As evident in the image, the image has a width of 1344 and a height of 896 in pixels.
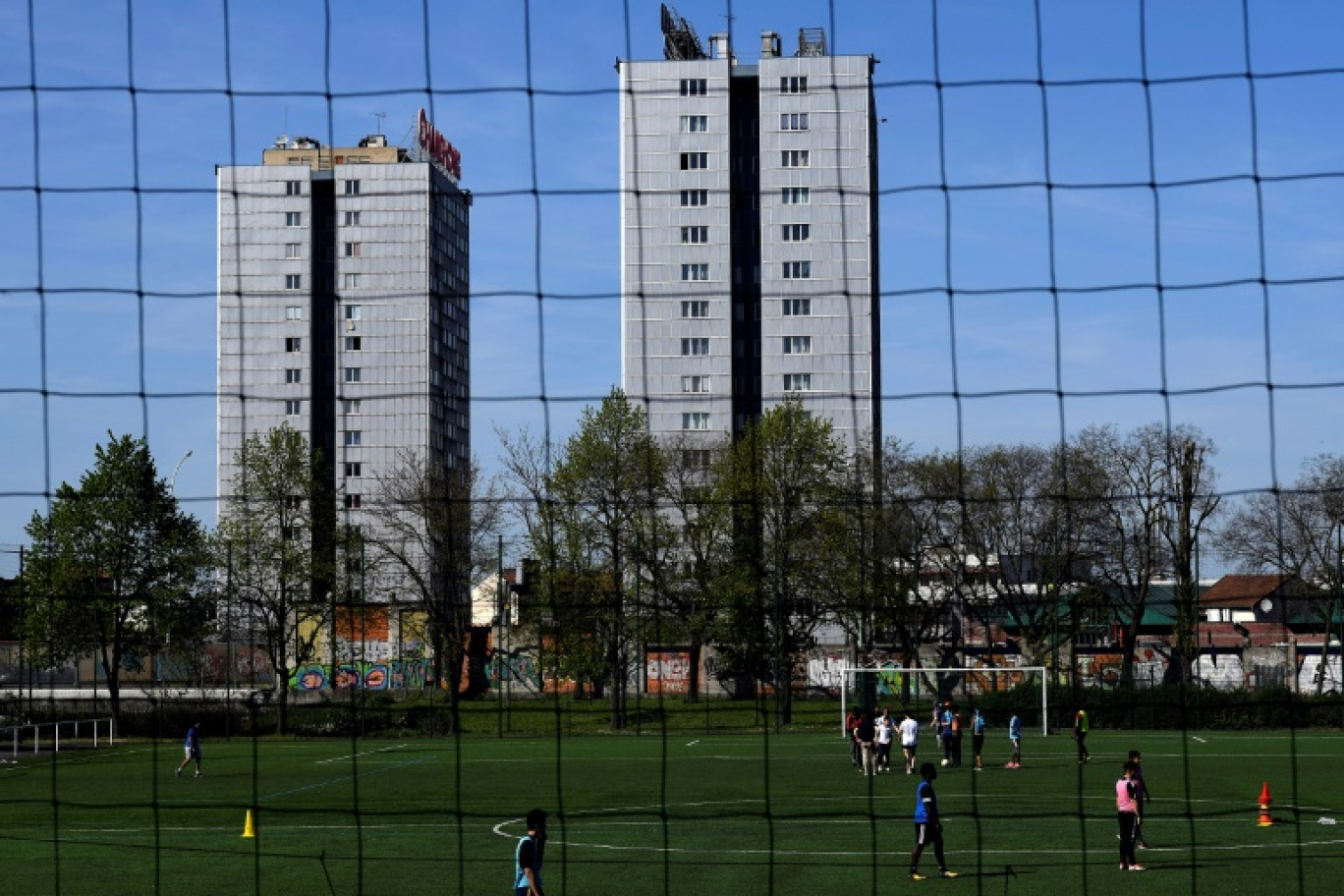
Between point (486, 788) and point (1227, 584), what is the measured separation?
142 ft

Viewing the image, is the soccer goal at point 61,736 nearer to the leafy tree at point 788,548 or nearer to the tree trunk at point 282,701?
the tree trunk at point 282,701

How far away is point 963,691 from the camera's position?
56.6 metres

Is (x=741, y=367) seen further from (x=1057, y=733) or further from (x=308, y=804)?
(x=308, y=804)

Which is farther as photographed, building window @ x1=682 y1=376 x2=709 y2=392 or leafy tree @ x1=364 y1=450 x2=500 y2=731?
building window @ x1=682 y1=376 x2=709 y2=392

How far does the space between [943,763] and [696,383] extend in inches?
2126

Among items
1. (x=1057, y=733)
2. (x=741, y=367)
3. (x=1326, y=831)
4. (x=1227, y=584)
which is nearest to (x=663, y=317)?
(x=741, y=367)

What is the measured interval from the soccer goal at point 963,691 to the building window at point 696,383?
1370 inches

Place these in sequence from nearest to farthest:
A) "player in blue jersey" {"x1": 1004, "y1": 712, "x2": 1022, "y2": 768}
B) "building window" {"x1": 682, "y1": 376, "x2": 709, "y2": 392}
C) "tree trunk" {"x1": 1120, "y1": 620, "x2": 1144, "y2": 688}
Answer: "player in blue jersey" {"x1": 1004, "y1": 712, "x2": 1022, "y2": 768} < "tree trunk" {"x1": 1120, "y1": 620, "x2": 1144, "y2": 688} < "building window" {"x1": 682, "y1": 376, "x2": 709, "y2": 392}

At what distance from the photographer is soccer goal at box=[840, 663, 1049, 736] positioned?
48125mm

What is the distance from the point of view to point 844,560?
132 feet

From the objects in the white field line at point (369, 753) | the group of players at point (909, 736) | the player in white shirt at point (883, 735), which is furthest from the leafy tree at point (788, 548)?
the white field line at point (369, 753)

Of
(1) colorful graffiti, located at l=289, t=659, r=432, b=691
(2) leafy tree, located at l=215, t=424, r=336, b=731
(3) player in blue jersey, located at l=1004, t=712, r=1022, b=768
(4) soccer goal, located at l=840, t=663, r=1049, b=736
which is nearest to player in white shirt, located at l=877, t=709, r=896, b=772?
(3) player in blue jersey, located at l=1004, t=712, r=1022, b=768

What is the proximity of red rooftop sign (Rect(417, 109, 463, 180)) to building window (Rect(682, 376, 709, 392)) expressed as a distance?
25.7m

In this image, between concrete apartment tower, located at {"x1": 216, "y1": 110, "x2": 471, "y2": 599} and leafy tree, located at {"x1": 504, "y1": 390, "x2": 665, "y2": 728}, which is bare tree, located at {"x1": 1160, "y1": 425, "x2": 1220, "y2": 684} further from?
concrete apartment tower, located at {"x1": 216, "y1": 110, "x2": 471, "y2": 599}
